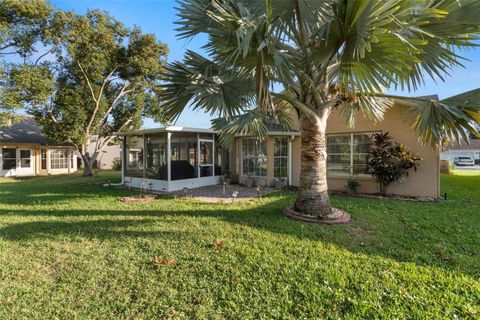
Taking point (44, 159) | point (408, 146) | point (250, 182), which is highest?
point (408, 146)

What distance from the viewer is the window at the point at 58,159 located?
2220cm

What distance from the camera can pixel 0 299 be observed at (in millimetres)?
3107

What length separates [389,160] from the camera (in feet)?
30.2

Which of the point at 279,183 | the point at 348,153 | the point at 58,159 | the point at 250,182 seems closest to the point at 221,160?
the point at 250,182

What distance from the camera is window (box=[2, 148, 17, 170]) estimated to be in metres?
19.4

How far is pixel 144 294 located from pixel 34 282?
5.54ft

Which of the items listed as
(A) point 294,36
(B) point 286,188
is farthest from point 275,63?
(B) point 286,188

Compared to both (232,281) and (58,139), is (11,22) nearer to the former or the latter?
(58,139)

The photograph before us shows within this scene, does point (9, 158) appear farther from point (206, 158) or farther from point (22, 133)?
point (206, 158)

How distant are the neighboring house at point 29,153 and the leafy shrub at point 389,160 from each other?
2368 cm

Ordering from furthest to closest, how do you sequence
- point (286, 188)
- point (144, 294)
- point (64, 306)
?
point (286, 188)
point (144, 294)
point (64, 306)

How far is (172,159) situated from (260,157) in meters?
4.26

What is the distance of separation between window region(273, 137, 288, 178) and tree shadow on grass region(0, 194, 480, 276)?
4.61 m

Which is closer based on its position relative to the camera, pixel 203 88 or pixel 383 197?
pixel 203 88
